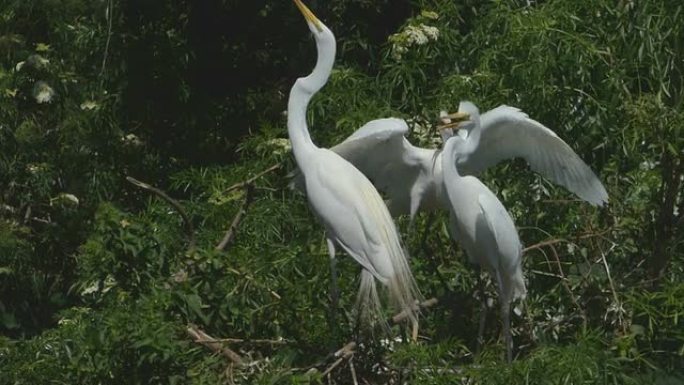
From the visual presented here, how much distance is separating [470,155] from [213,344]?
1068 millimetres

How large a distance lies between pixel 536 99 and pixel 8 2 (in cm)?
317

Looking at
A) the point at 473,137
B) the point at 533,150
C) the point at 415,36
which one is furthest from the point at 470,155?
the point at 415,36

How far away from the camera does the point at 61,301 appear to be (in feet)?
27.9

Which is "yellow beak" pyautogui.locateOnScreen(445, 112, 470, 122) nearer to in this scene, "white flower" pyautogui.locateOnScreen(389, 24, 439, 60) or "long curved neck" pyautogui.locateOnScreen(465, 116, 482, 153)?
"long curved neck" pyautogui.locateOnScreen(465, 116, 482, 153)

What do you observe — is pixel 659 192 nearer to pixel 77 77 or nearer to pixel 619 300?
pixel 619 300

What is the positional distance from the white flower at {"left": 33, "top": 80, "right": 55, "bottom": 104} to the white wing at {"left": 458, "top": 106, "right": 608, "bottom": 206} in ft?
8.78

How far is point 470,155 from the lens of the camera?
6051 mm

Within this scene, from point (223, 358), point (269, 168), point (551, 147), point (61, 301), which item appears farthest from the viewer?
point (61, 301)

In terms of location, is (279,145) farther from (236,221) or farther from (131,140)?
(131,140)

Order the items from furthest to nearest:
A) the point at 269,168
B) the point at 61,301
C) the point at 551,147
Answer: the point at 61,301 → the point at 269,168 → the point at 551,147

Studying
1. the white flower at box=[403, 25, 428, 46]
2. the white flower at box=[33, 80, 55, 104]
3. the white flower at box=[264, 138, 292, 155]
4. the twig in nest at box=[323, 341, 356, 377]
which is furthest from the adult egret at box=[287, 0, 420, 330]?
the white flower at box=[33, 80, 55, 104]

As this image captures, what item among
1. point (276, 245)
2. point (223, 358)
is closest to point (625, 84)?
point (276, 245)

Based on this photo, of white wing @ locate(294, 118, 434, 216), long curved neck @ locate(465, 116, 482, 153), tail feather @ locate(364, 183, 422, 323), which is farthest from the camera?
white wing @ locate(294, 118, 434, 216)

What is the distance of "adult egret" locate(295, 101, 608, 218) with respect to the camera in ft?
19.7
